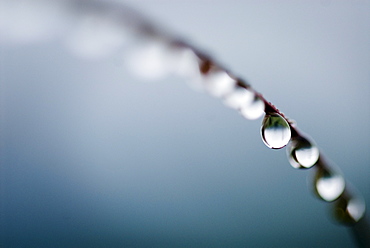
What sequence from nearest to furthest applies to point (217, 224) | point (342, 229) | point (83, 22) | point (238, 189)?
point (83, 22)
point (342, 229)
point (217, 224)
point (238, 189)

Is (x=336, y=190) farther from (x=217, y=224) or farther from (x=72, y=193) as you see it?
(x=72, y=193)

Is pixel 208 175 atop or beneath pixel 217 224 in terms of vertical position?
atop

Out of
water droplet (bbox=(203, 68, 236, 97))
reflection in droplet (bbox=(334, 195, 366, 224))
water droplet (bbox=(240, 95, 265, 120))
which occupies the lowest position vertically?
reflection in droplet (bbox=(334, 195, 366, 224))

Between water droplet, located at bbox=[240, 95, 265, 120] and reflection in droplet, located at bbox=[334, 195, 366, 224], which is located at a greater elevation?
water droplet, located at bbox=[240, 95, 265, 120]

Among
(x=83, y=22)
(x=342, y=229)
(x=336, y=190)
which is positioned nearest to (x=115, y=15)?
(x=83, y=22)
